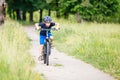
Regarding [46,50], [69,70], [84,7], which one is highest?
[46,50]

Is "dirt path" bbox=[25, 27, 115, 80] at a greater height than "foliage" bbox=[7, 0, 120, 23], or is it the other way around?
"dirt path" bbox=[25, 27, 115, 80]

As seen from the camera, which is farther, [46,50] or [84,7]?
[84,7]

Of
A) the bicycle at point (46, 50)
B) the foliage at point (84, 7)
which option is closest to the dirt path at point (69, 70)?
the bicycle at point (46, 50)

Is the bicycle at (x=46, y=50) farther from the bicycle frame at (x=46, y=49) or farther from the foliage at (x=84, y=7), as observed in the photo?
the foliage at (x=84, y=7)

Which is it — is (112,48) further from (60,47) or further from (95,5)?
(95,5)

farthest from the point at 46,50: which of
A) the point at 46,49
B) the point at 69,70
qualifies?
the point at 69,70

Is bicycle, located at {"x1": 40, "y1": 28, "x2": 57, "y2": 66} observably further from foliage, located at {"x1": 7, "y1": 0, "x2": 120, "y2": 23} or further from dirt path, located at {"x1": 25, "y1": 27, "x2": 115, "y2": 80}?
foliage, located at {"x1": 7, "y1": 0, "x2": 120, "y2": 23}

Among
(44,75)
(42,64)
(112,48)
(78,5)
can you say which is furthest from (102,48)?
(78,5)

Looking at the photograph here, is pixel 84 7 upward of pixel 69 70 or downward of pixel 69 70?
downward

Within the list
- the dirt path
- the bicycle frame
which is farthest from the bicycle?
the dirt path

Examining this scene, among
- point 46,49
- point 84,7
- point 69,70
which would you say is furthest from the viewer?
point 84,7

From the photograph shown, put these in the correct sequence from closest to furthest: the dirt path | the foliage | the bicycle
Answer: the dirt path < the bicycle < the foliage

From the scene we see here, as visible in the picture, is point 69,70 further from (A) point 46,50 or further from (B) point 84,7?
(B) point 84,7

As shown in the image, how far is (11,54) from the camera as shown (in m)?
12.1
